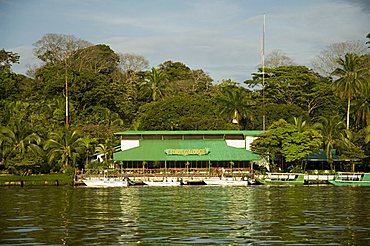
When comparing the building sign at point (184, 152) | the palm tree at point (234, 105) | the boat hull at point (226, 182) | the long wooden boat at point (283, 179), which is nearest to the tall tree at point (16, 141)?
the building sign at point (184, 152)

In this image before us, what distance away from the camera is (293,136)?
64438 mm

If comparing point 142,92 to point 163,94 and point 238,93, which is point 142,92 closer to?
point 163,94

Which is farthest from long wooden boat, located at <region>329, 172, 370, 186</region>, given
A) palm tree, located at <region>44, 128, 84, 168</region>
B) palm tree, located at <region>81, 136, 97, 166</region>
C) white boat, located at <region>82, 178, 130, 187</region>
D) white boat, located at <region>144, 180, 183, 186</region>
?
palm tree, located at <region>44, 128, 84, 168</region>

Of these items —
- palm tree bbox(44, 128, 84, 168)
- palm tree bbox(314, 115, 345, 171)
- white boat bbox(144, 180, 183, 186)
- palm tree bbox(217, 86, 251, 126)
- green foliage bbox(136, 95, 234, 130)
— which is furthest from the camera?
palm tree bbox(217, 86, 251, 126)

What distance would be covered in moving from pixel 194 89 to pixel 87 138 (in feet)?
96.3

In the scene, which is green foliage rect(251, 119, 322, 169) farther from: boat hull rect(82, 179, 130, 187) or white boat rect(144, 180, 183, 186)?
boat hull rect(82, 179, 130, 187)

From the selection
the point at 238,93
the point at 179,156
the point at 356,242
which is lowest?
the point at 356,242

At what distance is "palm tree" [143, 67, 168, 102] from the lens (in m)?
89.0

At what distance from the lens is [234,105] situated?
8188cm

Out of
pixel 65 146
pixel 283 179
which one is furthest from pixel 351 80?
pixel 65 146

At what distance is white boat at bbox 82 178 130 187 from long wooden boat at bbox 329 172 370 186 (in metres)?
19.2

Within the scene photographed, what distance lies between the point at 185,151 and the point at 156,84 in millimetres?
25983

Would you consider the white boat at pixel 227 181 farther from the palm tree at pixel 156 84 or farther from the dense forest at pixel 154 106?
the palm tree at pixel 156 84

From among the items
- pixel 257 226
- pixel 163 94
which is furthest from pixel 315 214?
pixel 163 94
